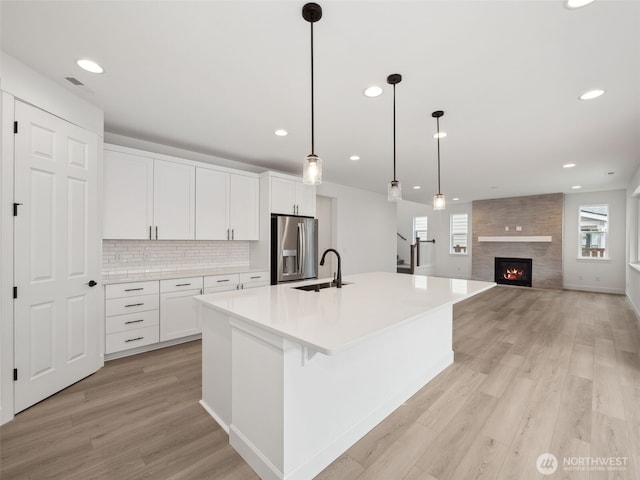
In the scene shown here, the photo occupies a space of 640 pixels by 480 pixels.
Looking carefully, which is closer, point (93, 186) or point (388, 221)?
point (93, 186)

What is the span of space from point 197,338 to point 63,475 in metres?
2.22

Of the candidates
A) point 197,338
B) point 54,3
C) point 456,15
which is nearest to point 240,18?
point 54,3

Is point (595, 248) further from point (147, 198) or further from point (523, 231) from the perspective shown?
point (147, 198)

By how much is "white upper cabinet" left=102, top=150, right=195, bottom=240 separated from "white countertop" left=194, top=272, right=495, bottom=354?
1.91m

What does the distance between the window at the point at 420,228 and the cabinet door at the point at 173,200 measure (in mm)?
8731

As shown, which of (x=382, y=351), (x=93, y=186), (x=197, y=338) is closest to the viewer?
(x=382, y=351)

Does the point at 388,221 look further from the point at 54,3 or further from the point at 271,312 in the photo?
the point at 54,3

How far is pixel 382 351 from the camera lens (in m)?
2.14

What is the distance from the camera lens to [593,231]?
7.38 m

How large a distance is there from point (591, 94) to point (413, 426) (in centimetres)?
312

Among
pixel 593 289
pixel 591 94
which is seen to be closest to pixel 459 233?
pixel 593 289

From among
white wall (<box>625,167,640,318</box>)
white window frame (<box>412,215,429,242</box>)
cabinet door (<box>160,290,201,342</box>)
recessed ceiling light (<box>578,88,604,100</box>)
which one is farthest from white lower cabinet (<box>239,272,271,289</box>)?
white window frame (<box>412,215,429,242</box>)

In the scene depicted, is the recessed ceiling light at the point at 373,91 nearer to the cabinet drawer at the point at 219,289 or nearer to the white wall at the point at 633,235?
the cabinet drawer at the point at 219,289

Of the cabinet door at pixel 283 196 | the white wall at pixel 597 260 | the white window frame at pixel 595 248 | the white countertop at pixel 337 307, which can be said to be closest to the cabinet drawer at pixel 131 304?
Result: the white countertop at pixel 337 307
